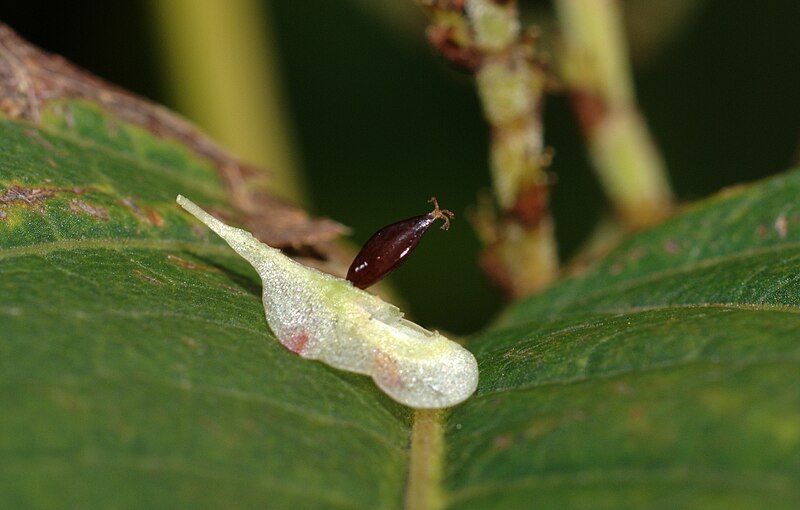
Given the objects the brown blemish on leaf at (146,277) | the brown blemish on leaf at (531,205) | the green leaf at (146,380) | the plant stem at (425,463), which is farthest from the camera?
the brown blemish on leaf at (531,205)

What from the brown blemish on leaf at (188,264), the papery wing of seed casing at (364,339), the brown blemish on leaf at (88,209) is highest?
the brown blemish on leaf at (88,209)

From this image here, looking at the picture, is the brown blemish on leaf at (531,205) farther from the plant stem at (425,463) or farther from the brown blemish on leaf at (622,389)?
the brown blemish on leaf at (622,389)

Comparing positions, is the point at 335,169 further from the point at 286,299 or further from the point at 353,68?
the point at 286,299

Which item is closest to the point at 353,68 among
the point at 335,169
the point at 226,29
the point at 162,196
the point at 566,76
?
the point at 335,169

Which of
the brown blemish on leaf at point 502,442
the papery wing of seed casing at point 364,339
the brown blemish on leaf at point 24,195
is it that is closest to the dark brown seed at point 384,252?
the papery wing of seed casing at point 364,339

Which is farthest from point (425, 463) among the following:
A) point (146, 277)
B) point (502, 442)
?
point (146, 277)

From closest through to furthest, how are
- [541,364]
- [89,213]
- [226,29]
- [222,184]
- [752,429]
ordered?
[752,429]
[541,364]
[89,213]
[222,184]
[226,29]

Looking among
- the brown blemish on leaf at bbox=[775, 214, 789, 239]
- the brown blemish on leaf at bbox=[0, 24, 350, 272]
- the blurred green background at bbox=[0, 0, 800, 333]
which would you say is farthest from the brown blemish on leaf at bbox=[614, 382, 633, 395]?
the blurred green background at bbox=[0, 0, 800, 333]
